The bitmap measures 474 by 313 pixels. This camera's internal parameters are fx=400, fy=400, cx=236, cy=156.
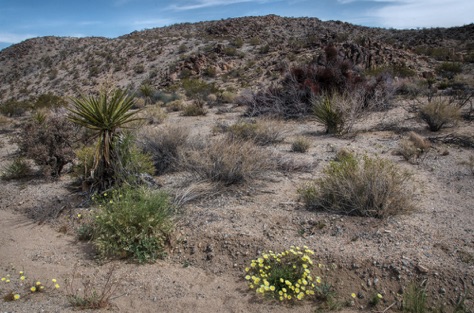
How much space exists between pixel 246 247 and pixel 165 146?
13.4ft

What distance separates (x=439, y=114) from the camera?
35.2 feet

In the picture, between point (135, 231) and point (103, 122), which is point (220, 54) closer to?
point (103, 122)

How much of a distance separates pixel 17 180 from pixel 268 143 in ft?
19.2

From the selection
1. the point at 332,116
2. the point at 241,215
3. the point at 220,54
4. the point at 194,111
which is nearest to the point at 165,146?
the point at 241,215

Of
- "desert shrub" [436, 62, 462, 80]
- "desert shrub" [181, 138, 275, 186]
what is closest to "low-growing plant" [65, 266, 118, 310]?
"desert shrub" [181, 138, 275, 186]

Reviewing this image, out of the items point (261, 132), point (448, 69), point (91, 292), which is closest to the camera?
point (91, 292)

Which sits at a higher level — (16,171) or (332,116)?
(332,116)

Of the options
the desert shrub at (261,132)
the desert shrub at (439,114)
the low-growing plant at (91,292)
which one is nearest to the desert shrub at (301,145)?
the desert shrub at (261,132)

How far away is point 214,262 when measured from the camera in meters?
5.21

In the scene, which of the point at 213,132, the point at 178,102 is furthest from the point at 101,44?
the point at 213,132

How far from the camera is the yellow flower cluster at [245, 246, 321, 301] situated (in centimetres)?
436

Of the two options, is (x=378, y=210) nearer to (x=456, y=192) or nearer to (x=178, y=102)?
(x=456, y=192)

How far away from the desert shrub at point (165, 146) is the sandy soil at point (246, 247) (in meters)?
0.84

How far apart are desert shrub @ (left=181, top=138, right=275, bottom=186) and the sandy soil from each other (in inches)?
9.3
